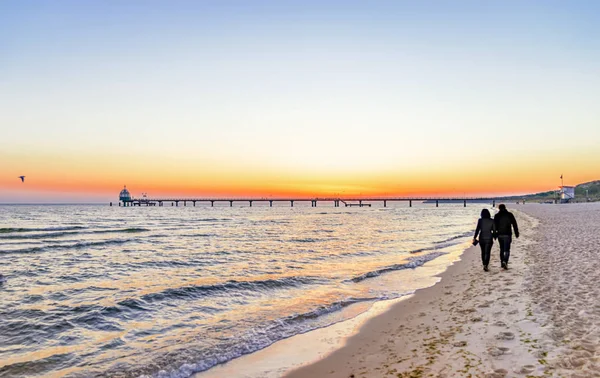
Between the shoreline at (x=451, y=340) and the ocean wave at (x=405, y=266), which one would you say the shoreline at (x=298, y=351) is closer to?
the shoreline at (x=451, y=340)

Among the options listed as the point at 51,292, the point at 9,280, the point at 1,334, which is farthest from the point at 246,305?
the point at 9,280

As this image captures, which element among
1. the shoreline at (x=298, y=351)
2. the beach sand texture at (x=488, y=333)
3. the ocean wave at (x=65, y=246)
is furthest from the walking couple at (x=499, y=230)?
the ocean wave at (x=65, y=246)

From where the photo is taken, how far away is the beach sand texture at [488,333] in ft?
18.1

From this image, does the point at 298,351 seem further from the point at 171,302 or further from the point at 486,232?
the point at 486,232

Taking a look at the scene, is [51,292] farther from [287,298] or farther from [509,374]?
[509,374]

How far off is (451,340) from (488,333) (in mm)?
665

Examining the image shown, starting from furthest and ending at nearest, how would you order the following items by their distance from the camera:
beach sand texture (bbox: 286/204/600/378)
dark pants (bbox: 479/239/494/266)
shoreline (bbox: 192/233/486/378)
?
dark pants (bbox: 479/239/494/266) → shoreline (bbox: 192/233/486/378) → beach sand texture (bbox: 286/204/600/378)

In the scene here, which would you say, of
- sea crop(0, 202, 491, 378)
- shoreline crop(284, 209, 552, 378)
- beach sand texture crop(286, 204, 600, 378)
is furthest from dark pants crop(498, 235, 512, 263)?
sea crop(0, 202, 491, 378)

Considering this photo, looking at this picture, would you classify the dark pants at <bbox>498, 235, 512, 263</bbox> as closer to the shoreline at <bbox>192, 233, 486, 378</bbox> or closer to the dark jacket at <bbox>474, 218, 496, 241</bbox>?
the dark jacket at <bbox>474, 218, 496, 241</bbox>

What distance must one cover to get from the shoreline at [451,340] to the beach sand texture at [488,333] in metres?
0.01

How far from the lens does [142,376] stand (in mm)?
6711

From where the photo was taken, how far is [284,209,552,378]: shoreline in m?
5.67

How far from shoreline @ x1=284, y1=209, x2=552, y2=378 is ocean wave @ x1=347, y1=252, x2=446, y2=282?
4.28 metres

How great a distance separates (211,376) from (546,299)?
278 inches
